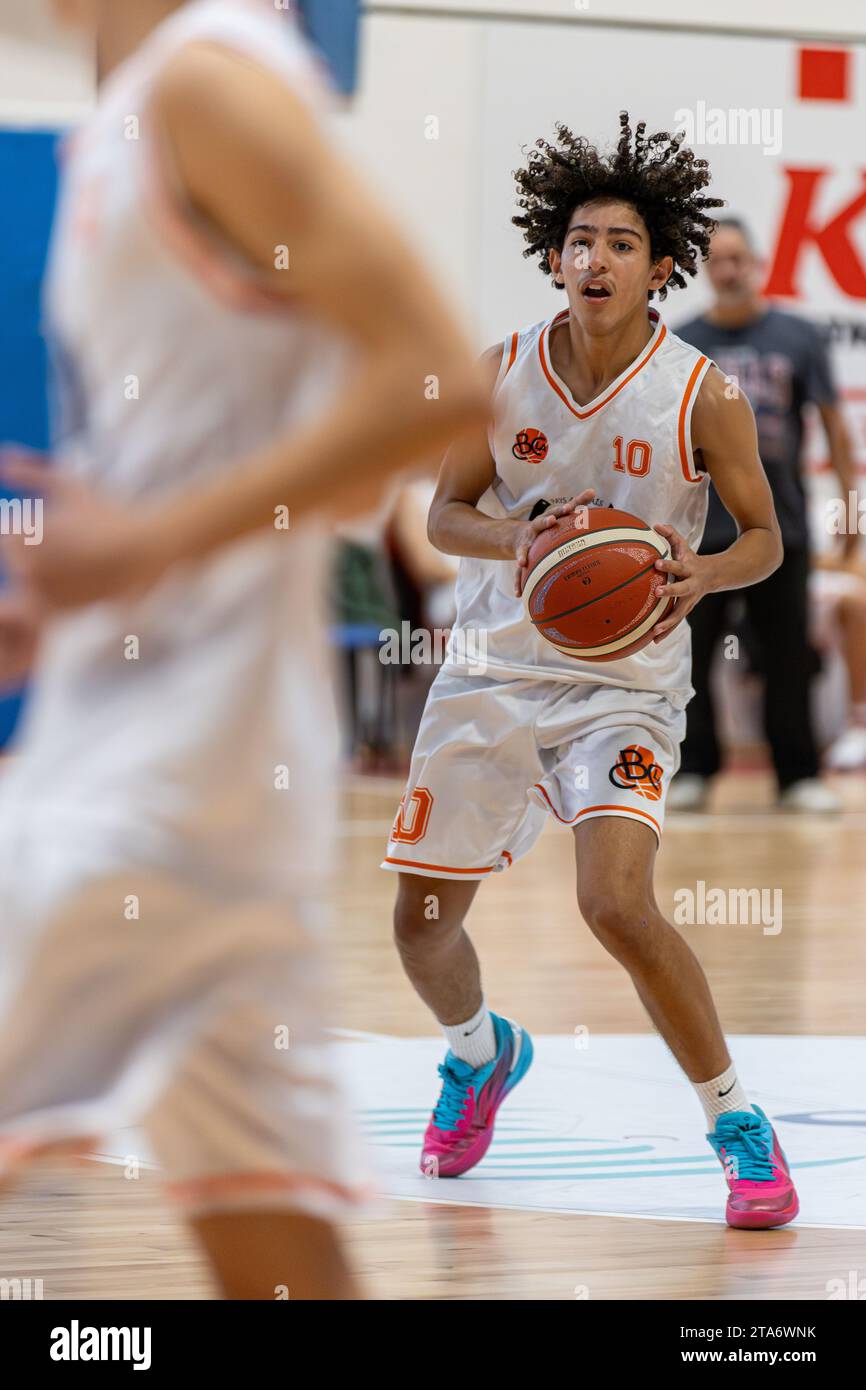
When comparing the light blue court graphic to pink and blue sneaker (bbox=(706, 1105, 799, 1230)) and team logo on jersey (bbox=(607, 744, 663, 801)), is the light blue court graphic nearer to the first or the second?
pink and blue sneaker (bbox=(706, 1105, 799, 1230))

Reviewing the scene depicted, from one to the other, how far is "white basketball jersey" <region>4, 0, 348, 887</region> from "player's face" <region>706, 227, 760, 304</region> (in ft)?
21.8

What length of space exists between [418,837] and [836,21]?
958 centimetres

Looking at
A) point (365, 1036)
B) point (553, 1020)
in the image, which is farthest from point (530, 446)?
point (553, 1020)

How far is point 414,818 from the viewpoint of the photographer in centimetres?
337

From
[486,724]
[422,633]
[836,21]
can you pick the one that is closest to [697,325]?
[422,633]

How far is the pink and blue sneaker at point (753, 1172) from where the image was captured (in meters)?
3.17

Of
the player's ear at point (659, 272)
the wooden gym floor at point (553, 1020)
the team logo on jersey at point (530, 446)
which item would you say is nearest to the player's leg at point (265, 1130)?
the wooden gym floor at point (553, 1020)

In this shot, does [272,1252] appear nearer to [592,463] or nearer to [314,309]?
[314,309]

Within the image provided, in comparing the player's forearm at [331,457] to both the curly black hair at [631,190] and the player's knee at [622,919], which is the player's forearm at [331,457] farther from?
the curly black hair at [631,190]

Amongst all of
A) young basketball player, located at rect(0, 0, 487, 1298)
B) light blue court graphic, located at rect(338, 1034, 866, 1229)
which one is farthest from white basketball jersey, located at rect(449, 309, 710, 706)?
young basketball player, located at rect(0, 0, 487, 1298)

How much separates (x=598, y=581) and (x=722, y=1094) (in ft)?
2.67

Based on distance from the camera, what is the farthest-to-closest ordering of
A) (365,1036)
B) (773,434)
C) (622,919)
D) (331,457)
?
(773,434) → (365,1036) → (622,919) → (331,457)

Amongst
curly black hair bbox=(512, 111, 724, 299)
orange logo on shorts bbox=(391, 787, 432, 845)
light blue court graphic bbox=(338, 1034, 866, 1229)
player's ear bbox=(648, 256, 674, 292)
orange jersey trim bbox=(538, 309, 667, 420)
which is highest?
curly black hair bbox=(512, 111, 724, 299)

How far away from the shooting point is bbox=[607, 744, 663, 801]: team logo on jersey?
3217 millimetres
